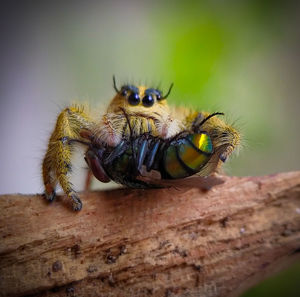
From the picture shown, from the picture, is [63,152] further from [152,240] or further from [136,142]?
[152,240]

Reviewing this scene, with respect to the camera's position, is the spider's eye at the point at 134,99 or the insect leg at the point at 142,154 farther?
the spider's eye at the point at 134,99

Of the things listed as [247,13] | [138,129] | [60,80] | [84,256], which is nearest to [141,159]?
[138,129]

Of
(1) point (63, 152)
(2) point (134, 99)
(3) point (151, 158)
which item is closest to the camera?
(3) point (151, 158)

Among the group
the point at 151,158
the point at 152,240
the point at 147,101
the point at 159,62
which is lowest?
the point at 152,240

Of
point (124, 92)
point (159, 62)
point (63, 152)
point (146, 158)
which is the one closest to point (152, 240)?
point (146, 158)

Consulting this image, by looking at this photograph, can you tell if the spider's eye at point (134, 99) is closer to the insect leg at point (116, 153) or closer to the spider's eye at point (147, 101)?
the spider's eye at point (147, 101)

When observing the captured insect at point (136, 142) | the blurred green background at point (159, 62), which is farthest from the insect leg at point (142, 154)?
the blurred green background at point (159, 62)

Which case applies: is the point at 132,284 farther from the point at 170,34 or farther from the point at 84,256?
the point at 170,34

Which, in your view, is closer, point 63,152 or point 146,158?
point 146,158
